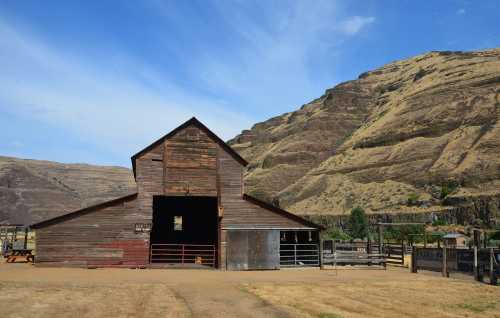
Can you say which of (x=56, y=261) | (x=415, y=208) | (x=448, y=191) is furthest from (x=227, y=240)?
(x=448, y=191)

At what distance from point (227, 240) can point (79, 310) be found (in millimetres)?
15938

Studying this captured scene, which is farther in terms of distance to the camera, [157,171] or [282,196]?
[282,196]

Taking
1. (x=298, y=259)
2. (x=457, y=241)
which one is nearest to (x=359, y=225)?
(x=457, y=241)

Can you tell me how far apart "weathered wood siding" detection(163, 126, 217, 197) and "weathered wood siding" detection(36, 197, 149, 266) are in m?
2.63

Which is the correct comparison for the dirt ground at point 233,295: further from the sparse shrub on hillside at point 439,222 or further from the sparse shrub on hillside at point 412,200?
the sparse shrub on hillside at point 412,200

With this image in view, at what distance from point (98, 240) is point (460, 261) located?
19673 mm

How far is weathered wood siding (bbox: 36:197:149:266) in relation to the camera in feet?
90.1

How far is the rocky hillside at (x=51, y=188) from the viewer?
9906 cm

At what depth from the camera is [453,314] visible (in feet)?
49.3

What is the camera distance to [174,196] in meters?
29.3

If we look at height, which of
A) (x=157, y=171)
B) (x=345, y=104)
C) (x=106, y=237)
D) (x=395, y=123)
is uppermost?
(x=345, y=104)

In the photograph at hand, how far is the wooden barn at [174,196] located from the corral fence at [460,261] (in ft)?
20.8

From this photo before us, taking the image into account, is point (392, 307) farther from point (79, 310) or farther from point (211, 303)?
point (79, 310)

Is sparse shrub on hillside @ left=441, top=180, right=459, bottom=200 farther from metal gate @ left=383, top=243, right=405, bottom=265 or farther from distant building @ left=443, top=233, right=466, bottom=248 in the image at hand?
metal gate @ left=383, top=243, right=405, bottom=265
